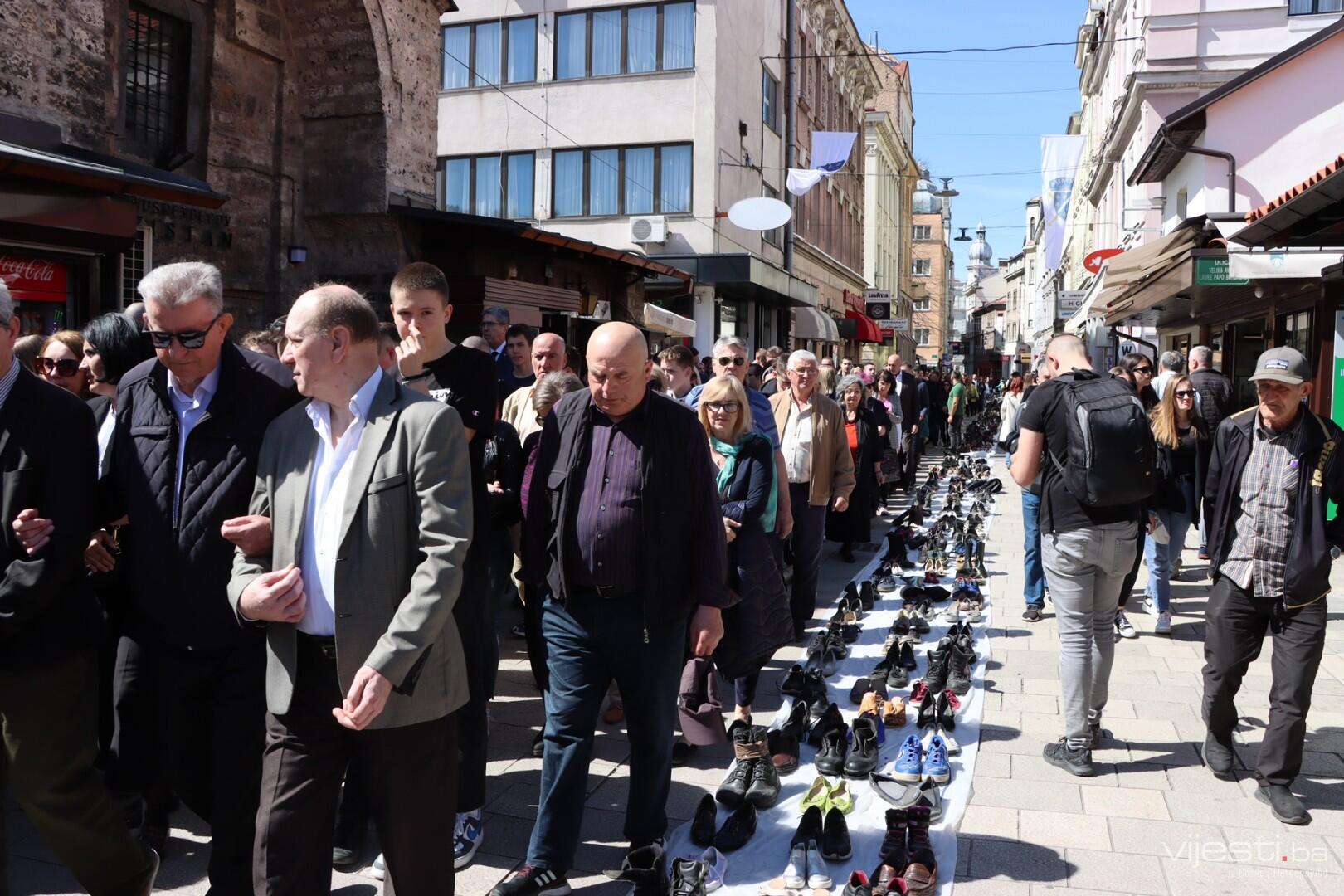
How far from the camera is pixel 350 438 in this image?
2770mm

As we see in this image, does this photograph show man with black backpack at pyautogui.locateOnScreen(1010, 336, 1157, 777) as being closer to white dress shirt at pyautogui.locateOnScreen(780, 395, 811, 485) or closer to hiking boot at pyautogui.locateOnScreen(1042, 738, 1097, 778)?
hiking boot at pyautogui.locateOnScreen(1042, 738, 1097, 778)

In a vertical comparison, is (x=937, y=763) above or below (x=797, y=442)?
below

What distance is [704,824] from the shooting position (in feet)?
13.2

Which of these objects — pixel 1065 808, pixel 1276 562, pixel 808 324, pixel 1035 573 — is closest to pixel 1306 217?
pixel 1035 573

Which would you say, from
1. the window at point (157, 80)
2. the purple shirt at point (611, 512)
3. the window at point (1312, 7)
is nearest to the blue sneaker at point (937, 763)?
the purple shirt at point (611, 512)

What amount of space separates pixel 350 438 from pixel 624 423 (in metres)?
1.14

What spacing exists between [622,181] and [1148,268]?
1337 centimetres

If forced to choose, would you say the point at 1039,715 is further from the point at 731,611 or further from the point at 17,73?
the point at 17,73

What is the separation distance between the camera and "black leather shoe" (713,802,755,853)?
3.96 meters

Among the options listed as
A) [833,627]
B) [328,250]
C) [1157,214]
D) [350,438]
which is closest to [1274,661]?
[833,627]

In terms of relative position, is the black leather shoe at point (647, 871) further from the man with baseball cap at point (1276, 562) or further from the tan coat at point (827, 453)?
the tan coat at point (827, 453)

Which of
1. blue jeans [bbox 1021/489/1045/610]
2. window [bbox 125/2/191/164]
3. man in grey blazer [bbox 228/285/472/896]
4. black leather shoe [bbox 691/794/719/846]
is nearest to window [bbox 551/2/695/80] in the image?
window [bbox 125/2/191/164]

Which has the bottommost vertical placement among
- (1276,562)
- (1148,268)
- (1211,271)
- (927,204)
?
(1276,562)

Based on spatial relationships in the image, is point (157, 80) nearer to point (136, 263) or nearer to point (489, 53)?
point (136, 263)
